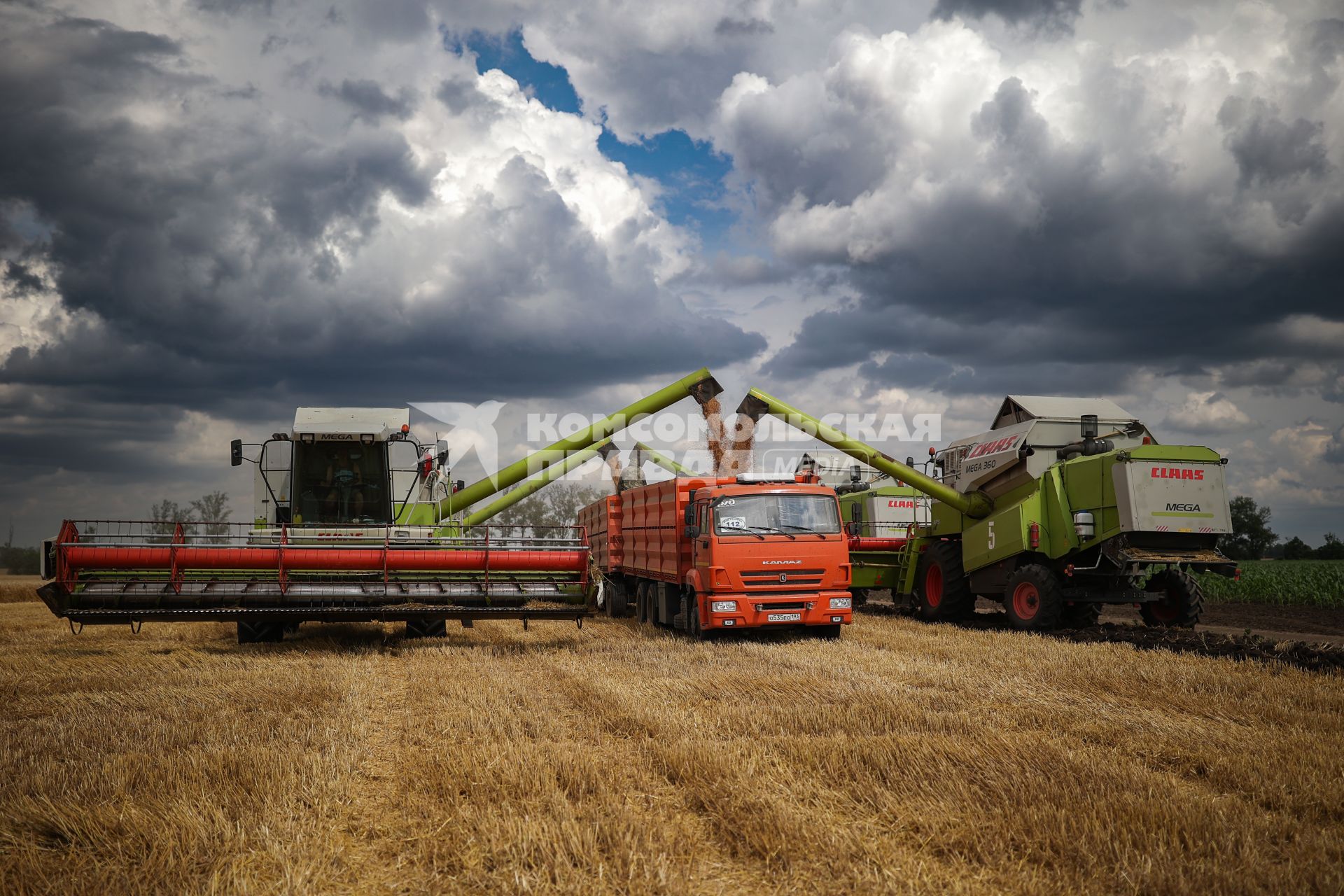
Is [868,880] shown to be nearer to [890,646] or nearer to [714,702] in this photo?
[714,702]

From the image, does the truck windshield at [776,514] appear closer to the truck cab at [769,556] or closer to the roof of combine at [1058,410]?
the truck cab at [769,556]

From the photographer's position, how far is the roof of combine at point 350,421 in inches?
564

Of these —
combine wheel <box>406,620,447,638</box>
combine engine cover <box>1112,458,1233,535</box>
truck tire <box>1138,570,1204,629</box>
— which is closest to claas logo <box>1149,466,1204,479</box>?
combine engine cover <box>1112,458,1233,535</box>

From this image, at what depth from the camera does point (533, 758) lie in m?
5.77

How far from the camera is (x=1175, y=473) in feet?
45.1

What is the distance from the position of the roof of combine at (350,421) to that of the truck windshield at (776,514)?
527 cm

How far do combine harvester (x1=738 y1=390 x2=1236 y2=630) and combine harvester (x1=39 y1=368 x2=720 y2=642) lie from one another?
5.59m

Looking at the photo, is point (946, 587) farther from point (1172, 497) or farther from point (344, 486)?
point (344, 486)

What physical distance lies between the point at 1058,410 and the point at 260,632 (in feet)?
42.2

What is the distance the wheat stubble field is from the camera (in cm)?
409

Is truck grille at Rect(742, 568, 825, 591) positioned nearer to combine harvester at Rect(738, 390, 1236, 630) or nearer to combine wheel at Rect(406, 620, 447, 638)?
combine harvester at Rect(738, 390, 1236, 630)

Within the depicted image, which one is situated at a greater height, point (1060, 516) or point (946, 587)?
point (1060, 516)

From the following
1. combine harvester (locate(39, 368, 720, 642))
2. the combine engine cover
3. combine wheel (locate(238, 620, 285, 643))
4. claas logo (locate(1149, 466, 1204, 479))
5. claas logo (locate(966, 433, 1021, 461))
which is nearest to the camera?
combine harvester (locate(39, 368, 720, 642))

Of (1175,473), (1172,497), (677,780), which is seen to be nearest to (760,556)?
(1172,497)
